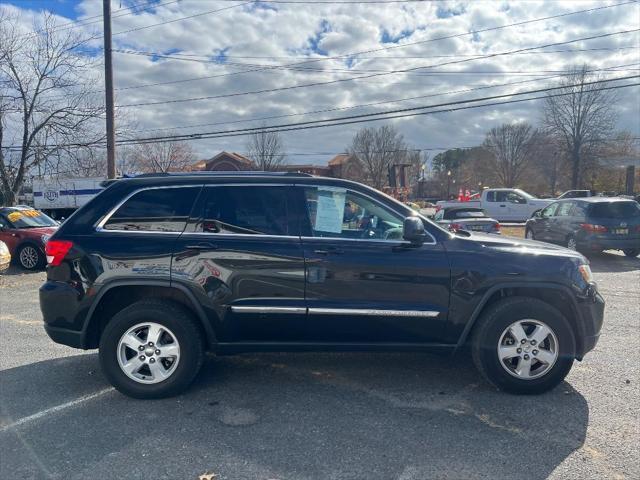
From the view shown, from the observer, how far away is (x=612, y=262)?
1134 cm

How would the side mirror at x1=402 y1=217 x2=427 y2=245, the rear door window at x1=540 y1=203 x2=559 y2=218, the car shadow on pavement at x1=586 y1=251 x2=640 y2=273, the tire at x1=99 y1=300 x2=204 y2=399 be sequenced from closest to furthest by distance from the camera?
the side mirror at x1=402 y1=217 x2=427 y2=245
the tire at x1=99 y1=300 x2=204 y2=399
the car shadow on pavement at x1=586 y1=251 x2=640 y2=273
the rear door window at x1=540 y1=203 x2=559 y2=218

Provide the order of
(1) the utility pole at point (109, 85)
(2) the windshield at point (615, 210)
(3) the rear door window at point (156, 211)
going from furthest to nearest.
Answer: (1) the utility pole at point (109, 85) < (2) the windshield at point (615, 210) < (3) the rear door window at point (156, 211)

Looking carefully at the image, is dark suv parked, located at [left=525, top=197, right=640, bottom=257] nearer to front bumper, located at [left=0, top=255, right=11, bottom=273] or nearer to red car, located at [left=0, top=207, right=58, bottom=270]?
red car, located at [left=0, top=207, right=58, bottom=270]

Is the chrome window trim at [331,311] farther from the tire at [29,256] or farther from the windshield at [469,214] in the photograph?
the windshield at [469,214]

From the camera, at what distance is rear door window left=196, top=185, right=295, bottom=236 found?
3.69m

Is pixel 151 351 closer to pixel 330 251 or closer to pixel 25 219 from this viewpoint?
pixel 330 251

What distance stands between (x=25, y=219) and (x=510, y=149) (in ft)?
207

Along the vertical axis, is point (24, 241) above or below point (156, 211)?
below

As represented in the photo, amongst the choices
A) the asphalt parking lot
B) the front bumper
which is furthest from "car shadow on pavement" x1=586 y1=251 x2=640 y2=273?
the front bumper

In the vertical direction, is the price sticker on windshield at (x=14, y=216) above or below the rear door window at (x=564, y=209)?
below

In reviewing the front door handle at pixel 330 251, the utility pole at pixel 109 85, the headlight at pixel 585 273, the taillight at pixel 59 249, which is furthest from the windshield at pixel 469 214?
the taillight at pixel 59 249

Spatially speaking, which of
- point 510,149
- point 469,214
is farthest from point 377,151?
point 469,214

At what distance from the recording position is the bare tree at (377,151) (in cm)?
5956

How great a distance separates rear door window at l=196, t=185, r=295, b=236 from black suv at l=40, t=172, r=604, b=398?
0.01 metres
